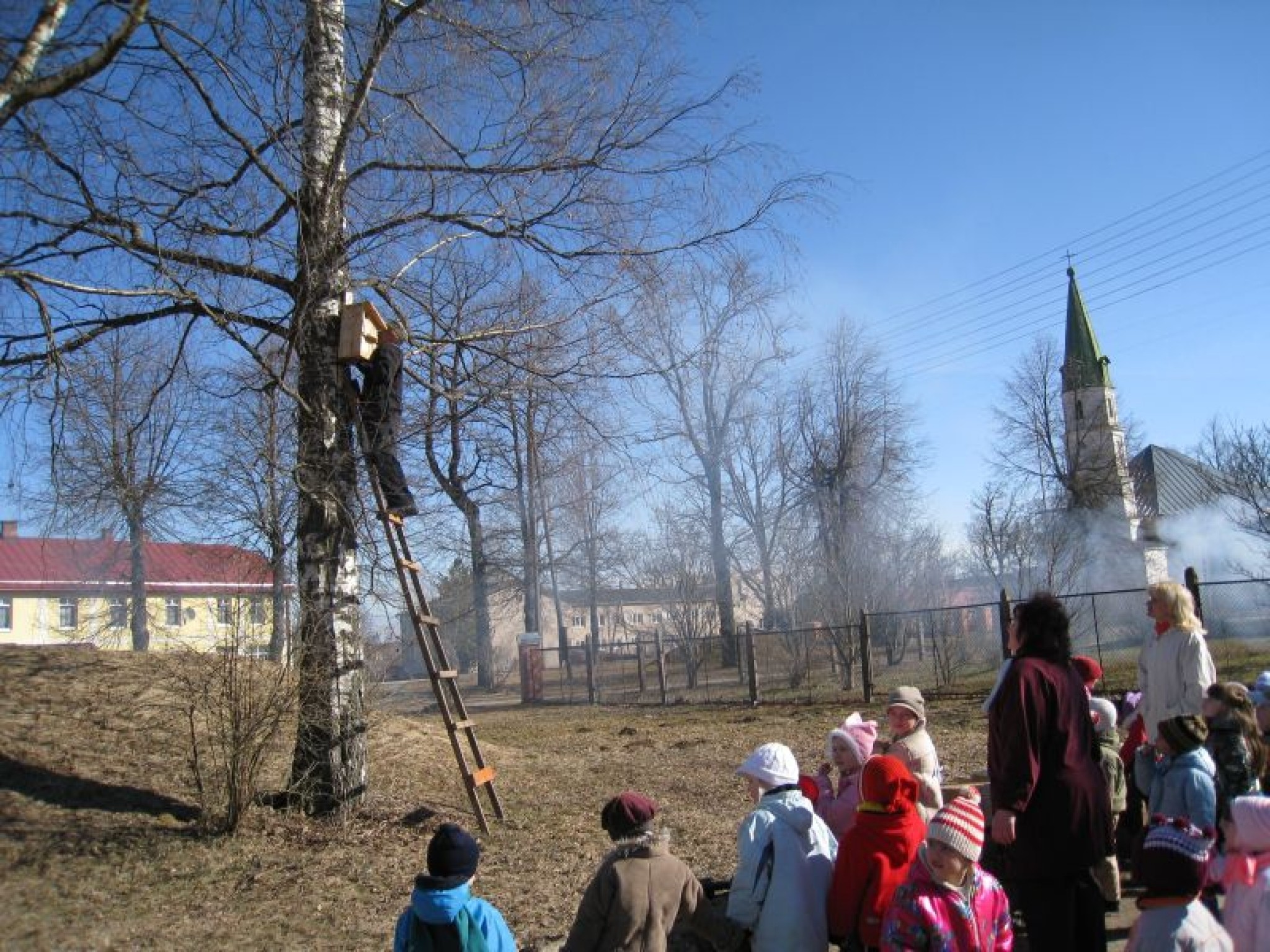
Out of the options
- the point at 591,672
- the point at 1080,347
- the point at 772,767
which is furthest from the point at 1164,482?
the point at 772,767

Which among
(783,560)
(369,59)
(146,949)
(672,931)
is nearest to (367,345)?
(369,59)

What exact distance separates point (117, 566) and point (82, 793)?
24.3 metres

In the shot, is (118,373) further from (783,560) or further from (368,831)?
(783,560)

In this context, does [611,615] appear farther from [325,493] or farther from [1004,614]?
[325,493]

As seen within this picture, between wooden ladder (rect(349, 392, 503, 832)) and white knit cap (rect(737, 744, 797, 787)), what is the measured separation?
326 centimetres

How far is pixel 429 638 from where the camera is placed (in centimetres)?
729

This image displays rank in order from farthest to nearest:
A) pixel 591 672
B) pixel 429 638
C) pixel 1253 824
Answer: pixel 591 672 → pixel 429 638 → pixel 1253 824

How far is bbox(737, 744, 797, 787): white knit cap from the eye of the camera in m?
3.91

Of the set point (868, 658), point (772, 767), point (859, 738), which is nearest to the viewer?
point (772, 767)

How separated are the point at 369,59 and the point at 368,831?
206 inches

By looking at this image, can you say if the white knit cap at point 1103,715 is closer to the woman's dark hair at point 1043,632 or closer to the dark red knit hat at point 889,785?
the woman's dark hair at point 1043,632

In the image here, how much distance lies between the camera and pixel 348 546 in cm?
706

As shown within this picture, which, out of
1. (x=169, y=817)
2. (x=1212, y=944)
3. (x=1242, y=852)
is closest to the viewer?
(x=1212, y=944)

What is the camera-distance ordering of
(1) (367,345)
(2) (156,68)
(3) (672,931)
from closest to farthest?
1. (3) (672,931)
2. (2) (156,68)
3. (1) (367,345)
